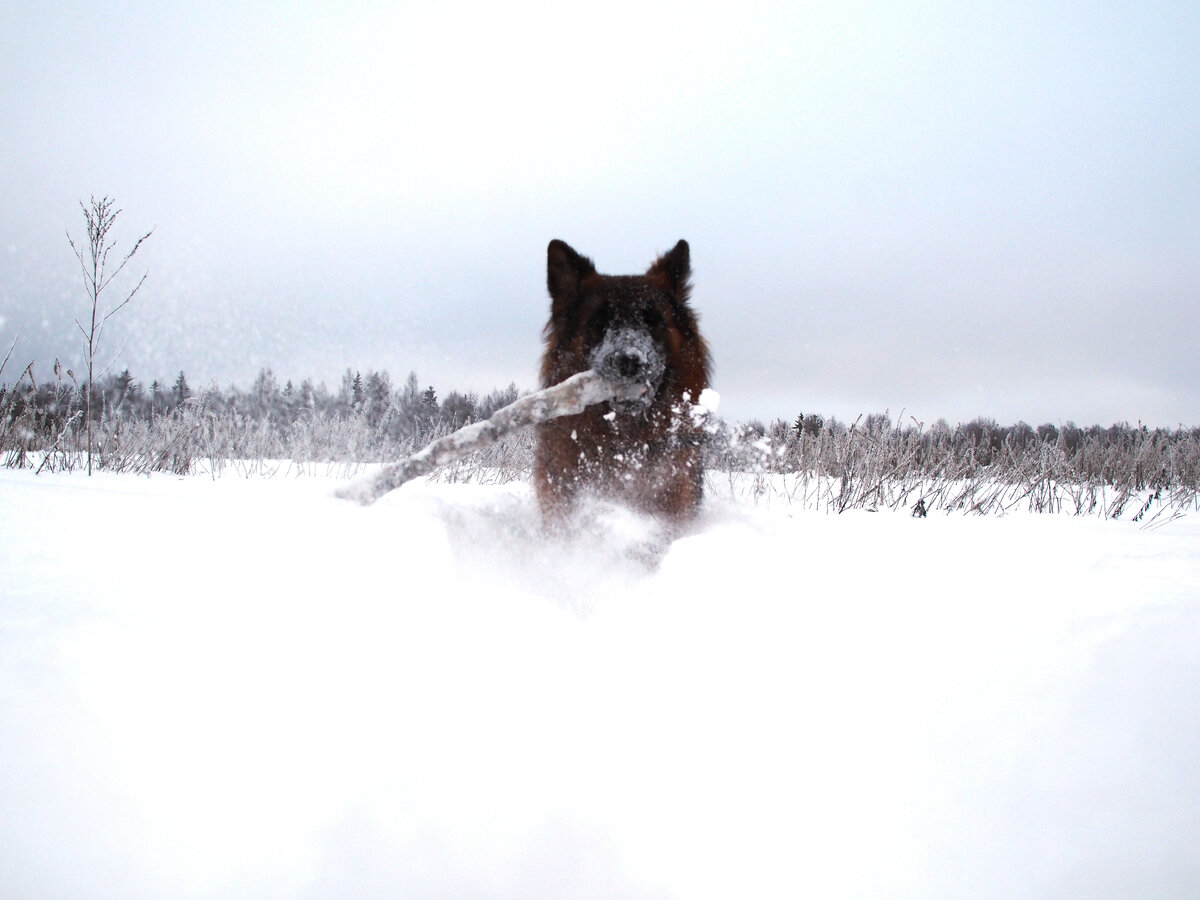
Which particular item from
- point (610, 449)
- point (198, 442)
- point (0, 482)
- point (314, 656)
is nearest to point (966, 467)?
point (610, 449)

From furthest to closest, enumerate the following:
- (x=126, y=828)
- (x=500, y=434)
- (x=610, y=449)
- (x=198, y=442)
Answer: (x=198, y=442)
(x=610, y=449)
(x=500, y=434)
(x=126, y=828)

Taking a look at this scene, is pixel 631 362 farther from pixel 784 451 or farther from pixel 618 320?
pixel 784 451

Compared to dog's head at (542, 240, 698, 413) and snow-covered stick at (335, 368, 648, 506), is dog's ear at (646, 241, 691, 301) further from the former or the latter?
snow-covered stick at (335, 368, 648, 506)

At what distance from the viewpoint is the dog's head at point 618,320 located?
347cm

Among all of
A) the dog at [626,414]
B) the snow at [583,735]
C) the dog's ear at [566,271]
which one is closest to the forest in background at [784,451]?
the dog at [626,414]

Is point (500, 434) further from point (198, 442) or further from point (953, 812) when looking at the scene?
point (198, 442)

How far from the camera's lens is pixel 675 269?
436cm

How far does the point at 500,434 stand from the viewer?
118 inches

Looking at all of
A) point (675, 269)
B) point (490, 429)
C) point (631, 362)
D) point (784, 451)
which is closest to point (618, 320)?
point (631, 362)

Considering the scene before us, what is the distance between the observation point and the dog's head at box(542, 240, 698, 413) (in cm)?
347

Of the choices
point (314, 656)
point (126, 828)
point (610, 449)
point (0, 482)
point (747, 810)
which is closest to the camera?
point (126, 828)

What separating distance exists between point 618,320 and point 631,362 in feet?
1.83

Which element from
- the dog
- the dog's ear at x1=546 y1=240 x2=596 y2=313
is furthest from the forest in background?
the dog's ear at x1=546 y1=240 x2=596 y2=313

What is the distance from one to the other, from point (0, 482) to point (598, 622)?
2834 mm
